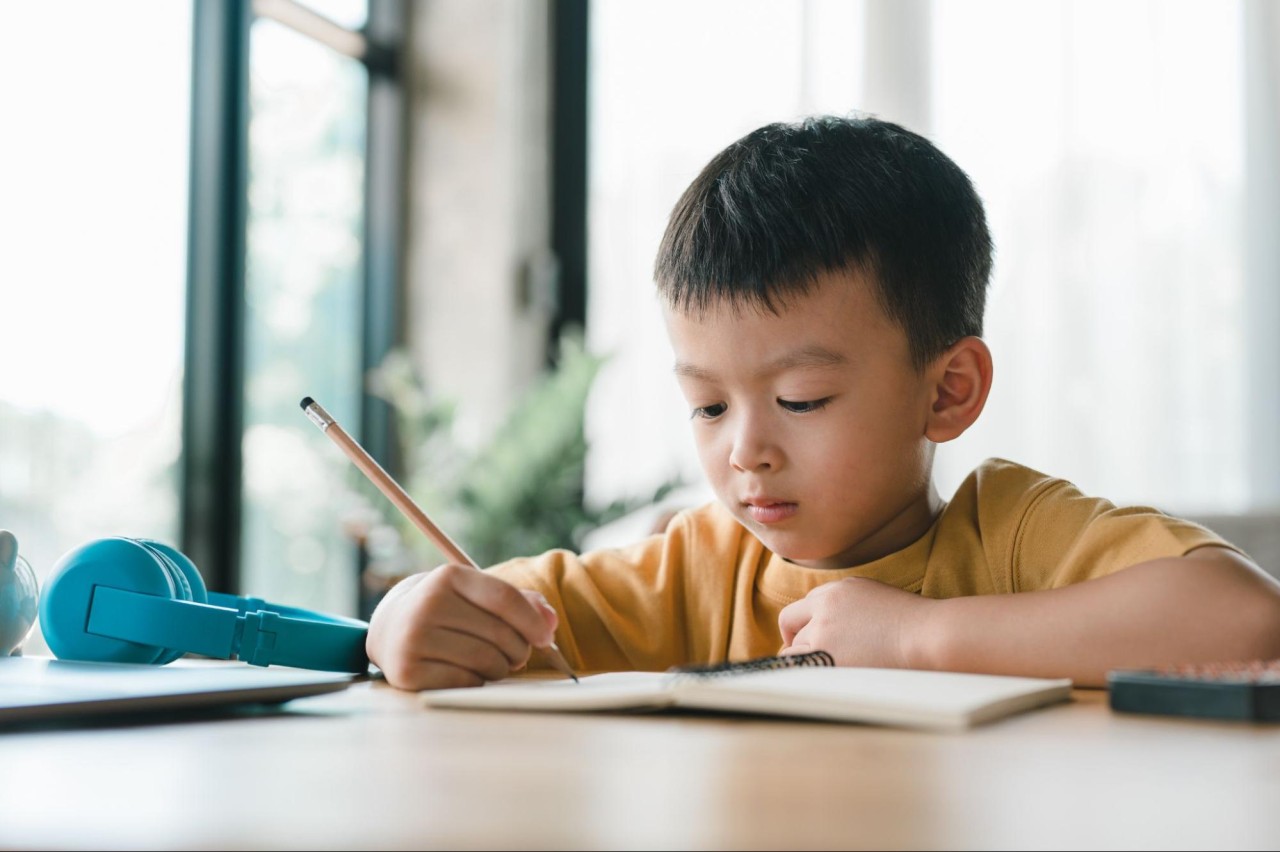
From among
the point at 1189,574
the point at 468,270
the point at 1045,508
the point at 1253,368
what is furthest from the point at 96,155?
the point at 1253,368

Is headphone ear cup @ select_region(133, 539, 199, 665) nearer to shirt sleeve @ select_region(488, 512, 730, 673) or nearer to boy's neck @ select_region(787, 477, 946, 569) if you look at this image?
shirt sleeve @ select_region(488, 512, 730, 673)

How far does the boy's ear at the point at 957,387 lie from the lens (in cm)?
118

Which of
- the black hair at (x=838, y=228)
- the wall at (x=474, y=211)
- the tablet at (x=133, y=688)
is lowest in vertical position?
the tablet at (x=133, y=688)

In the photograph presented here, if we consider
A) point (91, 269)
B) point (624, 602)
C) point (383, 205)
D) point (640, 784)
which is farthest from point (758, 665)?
point (383, 205)

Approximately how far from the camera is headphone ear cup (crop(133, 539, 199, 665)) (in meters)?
0.90

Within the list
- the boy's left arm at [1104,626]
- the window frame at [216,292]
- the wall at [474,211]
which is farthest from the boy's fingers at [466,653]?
the wall at [474,211]

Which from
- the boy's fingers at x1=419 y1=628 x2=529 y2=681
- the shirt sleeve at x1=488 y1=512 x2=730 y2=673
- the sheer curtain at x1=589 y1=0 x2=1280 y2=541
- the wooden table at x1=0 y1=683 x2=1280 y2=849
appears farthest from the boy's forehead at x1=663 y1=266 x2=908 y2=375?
the sheer curtain at x1=589 y1=0 x2=1280 y2=541

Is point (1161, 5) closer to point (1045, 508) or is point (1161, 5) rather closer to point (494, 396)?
point (494, 396)

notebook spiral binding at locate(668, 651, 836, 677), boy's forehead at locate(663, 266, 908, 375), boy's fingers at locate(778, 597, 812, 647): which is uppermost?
boy's forehead at locate(663, 266, 908, 375)

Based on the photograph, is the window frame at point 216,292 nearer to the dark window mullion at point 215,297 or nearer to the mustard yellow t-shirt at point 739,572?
the dark window mullion at point 215,297

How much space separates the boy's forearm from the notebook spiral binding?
8 centimetres

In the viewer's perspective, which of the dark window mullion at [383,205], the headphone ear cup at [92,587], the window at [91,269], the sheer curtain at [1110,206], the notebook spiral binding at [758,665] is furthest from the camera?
the dark window mullion at [383,205]

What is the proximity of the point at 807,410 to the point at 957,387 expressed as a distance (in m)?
0.19

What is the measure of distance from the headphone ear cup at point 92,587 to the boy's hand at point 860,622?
1.47ft
